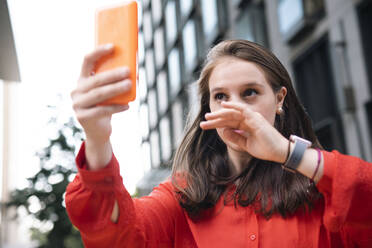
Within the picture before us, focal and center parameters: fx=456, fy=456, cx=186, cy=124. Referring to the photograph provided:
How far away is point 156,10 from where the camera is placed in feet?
102

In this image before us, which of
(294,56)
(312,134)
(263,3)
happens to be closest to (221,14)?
(263,3)

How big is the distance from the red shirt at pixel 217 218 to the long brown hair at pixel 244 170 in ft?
0.16

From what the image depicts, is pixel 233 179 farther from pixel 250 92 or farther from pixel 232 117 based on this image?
pixel 232 117

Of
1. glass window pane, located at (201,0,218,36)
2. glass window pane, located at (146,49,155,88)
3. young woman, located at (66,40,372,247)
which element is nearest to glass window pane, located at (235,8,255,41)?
glass window pane, located at (201,0,218,36)

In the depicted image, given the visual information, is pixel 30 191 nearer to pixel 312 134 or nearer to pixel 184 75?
pixel 312 134

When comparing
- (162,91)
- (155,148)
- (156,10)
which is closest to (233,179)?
(162,91)

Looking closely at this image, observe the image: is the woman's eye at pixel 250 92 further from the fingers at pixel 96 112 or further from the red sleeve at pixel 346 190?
the fingers at pixel 96 112

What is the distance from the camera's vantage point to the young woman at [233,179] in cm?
131

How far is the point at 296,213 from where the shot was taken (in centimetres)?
181

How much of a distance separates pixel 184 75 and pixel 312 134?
20828 millimetres

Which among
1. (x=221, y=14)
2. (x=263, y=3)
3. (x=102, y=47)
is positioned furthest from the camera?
(x=221, y=14)

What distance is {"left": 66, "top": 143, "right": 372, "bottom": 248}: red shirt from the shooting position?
4.38ft

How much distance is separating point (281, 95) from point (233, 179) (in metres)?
0.45

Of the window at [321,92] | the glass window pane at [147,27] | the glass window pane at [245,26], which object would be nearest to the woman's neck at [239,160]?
the window at [321,92]
